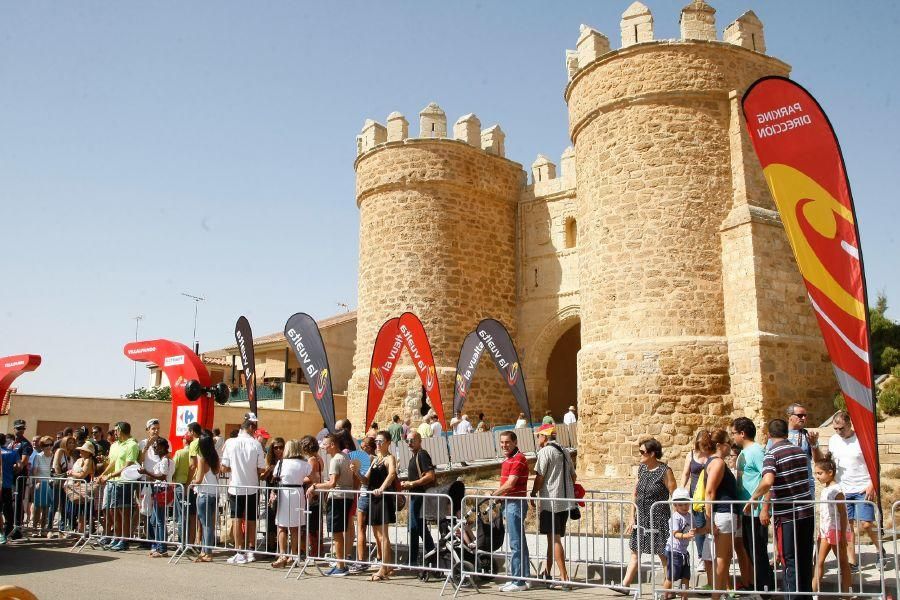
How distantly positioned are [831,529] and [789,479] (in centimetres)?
70

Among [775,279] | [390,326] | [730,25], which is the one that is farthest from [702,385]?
[730,25]

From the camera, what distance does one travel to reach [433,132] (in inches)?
845

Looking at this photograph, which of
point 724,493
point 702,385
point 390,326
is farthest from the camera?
point 390,326

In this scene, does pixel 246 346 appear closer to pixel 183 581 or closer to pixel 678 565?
pixel 183 581

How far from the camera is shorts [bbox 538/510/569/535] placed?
7188mm

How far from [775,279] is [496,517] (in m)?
9.67

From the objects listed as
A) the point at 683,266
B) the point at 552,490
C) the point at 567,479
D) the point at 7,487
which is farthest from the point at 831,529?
the point at 7,487

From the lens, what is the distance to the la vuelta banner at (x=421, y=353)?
1569 cm

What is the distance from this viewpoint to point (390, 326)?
1608cm

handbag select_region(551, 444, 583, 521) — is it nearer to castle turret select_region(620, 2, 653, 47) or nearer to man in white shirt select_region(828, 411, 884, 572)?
man in white shirt select_region(828, 411, 884, 572)

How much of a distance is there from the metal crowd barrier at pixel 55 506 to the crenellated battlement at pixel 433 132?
13434 millimetres

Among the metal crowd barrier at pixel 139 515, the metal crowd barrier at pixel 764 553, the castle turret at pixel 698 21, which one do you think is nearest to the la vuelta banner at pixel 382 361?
the metal crowd barrier at pixel 139 515

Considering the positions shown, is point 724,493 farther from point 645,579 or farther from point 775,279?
point 775,279

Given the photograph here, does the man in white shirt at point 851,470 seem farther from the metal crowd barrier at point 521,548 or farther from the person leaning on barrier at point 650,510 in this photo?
the metal crowd barrier at point 521,548
